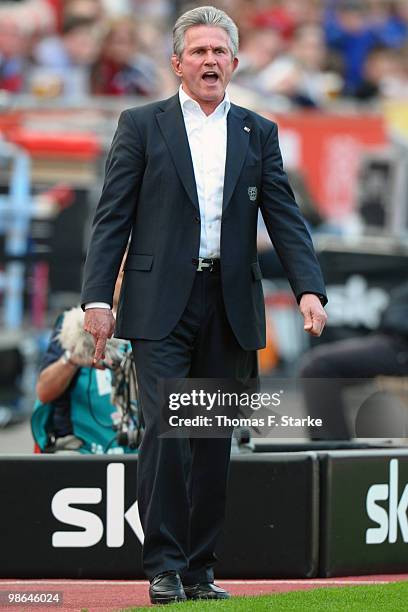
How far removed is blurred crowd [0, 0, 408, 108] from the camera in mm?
14312

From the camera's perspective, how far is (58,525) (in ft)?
19.5

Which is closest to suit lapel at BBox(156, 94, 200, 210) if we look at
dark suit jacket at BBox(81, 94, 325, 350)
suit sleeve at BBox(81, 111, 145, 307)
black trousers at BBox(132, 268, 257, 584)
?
dark suit jacket at BBox(81, 94, 325, 350)

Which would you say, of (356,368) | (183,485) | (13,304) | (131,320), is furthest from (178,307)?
(13,304)

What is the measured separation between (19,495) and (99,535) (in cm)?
36

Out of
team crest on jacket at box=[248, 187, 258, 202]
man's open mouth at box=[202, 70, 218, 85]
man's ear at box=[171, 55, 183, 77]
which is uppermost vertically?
man's ear at box=[171, 55, 183, 77]

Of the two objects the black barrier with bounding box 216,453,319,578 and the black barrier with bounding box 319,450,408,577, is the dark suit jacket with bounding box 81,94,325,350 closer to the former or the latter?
the black barrier with bounding box 216,453,319,578

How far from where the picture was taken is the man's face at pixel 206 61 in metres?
5.24

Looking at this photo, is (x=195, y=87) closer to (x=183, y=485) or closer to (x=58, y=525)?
(x=183, y=485)

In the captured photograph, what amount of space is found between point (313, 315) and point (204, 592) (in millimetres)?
1072

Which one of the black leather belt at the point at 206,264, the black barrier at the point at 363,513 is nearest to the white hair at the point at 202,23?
the black leather belt at the point at 206,264

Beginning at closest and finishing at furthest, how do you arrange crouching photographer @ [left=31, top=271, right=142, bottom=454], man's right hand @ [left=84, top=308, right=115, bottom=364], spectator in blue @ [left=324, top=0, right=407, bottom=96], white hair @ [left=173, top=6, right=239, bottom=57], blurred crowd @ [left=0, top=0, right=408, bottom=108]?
man's right hand @ [left=84, top=308, right=115, bottom=364], white hair @ [left=173, top=6, right=239, bottom=57], crouching photographer @ [left=31, top=271, right=142, bottom=454], blurred crowd @ [left=0, top=0, right=408, bottom=108], spectator in blue @ [left=324, top=0, right=407, bottom=96]

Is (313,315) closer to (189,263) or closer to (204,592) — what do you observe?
(189,263)

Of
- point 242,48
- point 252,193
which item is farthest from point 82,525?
point 242,48

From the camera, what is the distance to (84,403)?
644 centimetres
